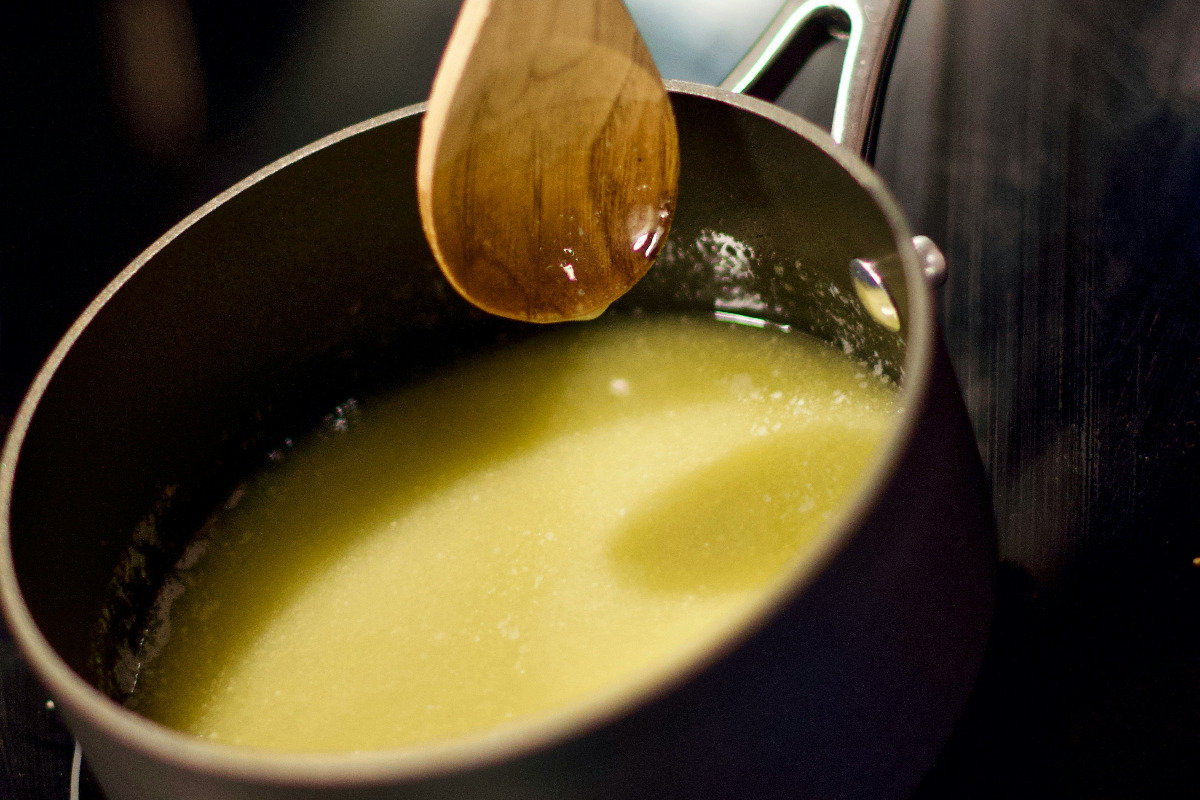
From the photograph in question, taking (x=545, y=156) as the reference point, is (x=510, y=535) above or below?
below

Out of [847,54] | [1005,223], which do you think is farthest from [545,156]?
[1005,223]

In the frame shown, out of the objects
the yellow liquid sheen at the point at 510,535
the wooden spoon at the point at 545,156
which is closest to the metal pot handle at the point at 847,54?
the wooden spoon at the point at 545,156

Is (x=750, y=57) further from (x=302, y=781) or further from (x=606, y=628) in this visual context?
(x=302, y=781)

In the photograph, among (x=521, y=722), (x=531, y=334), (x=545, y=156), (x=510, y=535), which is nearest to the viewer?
(x=521, y=722)

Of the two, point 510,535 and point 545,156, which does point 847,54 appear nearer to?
point 545,156

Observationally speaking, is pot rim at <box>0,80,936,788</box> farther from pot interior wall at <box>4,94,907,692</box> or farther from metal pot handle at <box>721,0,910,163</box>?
metal pot handle at <box>721,0,910,163</box>

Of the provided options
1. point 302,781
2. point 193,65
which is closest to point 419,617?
point 302,781

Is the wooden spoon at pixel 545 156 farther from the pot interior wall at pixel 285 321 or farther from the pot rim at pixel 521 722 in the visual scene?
the pot rim at pixel 521 722
